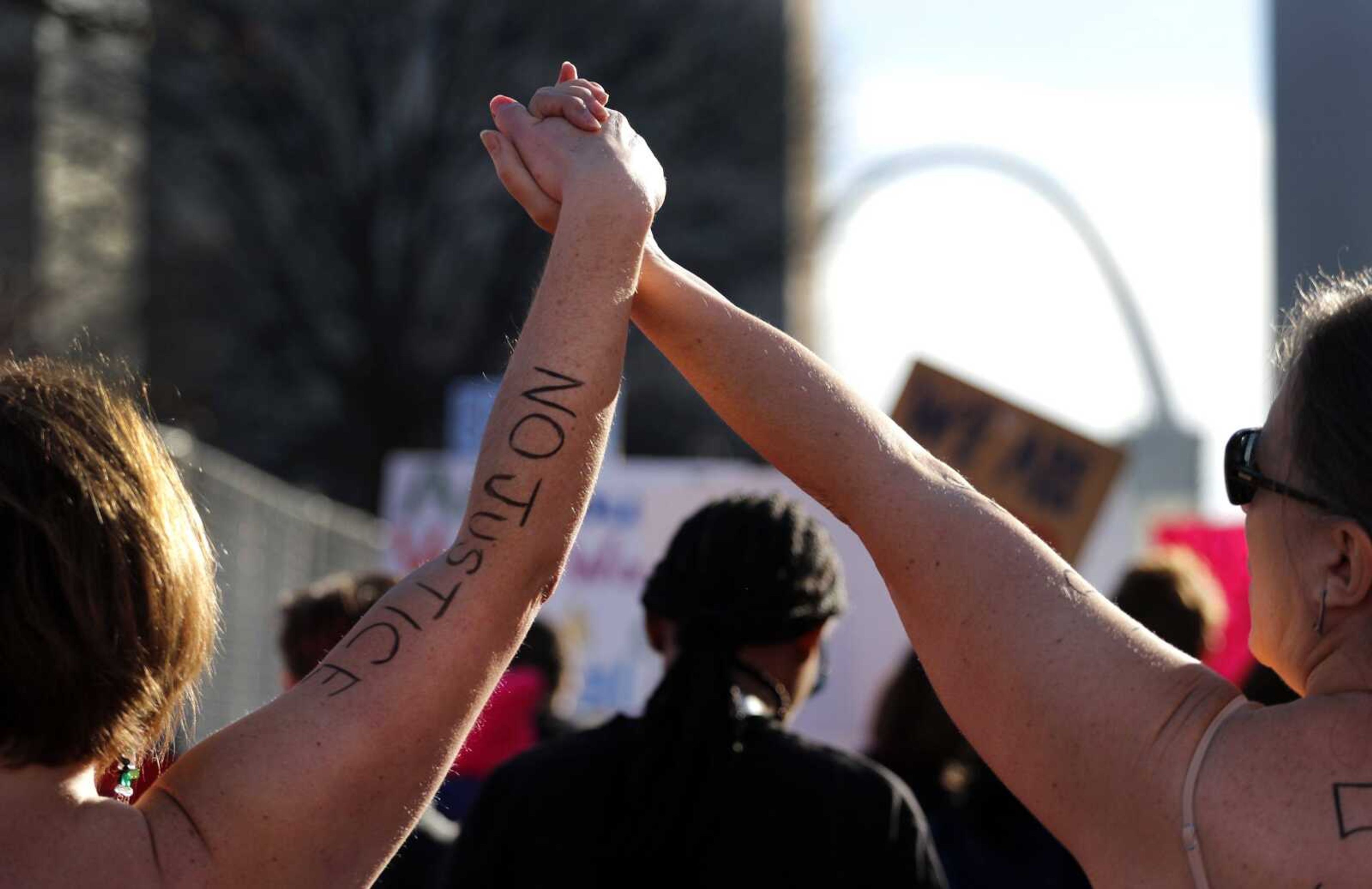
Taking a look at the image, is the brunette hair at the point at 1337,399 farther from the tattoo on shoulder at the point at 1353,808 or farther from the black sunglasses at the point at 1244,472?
the tattoo on shoulder at the point at 1353,808

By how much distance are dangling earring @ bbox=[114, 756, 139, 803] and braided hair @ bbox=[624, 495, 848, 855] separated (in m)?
0.98

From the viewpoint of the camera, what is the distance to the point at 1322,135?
475cm

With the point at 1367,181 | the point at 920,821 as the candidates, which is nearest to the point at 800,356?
the point at 920,821

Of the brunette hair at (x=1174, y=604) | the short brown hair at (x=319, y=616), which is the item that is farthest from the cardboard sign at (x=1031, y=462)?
the short brown hair at (x=319, y=616)

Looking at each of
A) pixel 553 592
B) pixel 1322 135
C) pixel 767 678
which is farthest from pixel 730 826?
pixel 1322 135

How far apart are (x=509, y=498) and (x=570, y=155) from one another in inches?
15.5

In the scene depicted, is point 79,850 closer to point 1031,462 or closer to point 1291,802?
point 1291,802

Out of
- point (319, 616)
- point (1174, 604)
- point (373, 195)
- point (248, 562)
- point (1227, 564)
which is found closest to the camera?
point (319, 616)

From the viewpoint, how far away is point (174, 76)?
862 inches

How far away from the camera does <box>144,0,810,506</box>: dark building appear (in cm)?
2252

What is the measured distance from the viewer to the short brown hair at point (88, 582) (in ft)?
4.85

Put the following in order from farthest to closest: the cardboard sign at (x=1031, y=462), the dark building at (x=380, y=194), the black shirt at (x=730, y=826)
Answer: the dark building at (x=380, y=194), the cardboard sign at (x=1031, y=462), the black shirt at (x=730, y=826)

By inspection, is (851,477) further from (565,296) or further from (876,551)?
(565,296)

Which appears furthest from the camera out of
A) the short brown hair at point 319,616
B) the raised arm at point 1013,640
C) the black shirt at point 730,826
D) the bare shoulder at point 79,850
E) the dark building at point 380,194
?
the dark building at point 380,194
